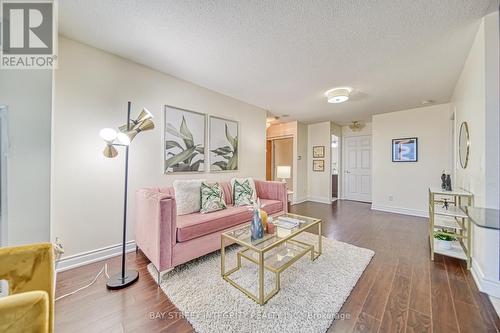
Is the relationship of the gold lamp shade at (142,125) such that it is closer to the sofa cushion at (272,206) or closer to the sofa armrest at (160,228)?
the sofa armrest at (160,228)

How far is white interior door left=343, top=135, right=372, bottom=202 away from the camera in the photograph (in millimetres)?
5707

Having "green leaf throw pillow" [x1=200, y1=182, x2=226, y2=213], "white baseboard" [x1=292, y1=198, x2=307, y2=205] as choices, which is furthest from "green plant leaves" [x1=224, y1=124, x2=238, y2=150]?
"white baseboard" [x1=292, y1=198, x2=307, y2=205]

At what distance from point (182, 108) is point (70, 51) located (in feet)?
4.18

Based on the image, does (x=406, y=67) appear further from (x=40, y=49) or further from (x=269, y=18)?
(x=40, y=49)

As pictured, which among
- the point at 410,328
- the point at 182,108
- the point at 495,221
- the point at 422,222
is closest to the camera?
the point at 495,221

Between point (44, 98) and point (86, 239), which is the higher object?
point (44, 98)

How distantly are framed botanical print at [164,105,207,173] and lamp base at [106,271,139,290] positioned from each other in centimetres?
129

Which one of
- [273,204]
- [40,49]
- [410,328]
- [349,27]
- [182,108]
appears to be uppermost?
[349,27]

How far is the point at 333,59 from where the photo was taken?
2.35 m

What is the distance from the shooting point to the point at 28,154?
59.4 inches

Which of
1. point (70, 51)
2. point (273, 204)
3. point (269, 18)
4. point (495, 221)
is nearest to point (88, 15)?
point (70, 51)

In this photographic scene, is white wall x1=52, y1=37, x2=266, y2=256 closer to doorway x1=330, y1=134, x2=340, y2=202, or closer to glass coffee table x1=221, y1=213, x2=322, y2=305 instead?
glass coffee table x1=221, y1=213, x2=322, y2=305

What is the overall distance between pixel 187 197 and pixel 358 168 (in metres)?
5.31

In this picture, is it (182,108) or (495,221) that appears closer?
(495,221)
